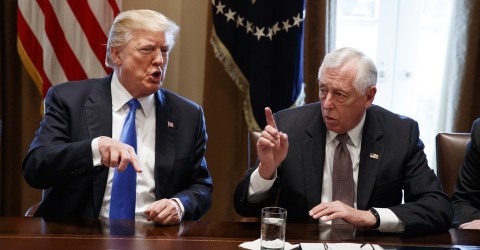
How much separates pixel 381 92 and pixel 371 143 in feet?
5.71

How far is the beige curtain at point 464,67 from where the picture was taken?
4.18 meters

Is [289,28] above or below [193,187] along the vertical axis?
above

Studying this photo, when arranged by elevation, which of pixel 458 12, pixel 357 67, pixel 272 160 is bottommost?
pixel 272 160

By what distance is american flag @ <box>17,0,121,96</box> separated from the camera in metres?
4.08

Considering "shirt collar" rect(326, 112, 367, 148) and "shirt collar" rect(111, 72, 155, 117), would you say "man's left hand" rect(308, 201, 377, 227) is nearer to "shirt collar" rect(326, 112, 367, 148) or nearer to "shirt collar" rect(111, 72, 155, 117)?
"shirt collar" rect(326, 112, 367, 148)

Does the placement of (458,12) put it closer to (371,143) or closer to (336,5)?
(336,5)

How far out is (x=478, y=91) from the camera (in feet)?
13.9

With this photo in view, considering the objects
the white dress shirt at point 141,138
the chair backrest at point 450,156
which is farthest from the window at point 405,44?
the white dress shirt at point 141,138

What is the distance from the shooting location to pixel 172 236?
226cm

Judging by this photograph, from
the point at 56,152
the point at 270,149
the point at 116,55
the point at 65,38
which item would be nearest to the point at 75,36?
the point at 65,38

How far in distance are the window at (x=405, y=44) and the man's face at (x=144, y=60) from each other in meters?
1.90

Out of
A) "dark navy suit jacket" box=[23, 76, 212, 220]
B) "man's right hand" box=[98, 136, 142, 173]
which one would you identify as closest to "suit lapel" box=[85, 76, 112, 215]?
"dark navy suit jacket" box=[23, 76, 212, 220]

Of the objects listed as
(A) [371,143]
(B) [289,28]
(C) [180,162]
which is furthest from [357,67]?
(B) [289,28]

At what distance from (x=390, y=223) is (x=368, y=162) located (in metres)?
0.42
